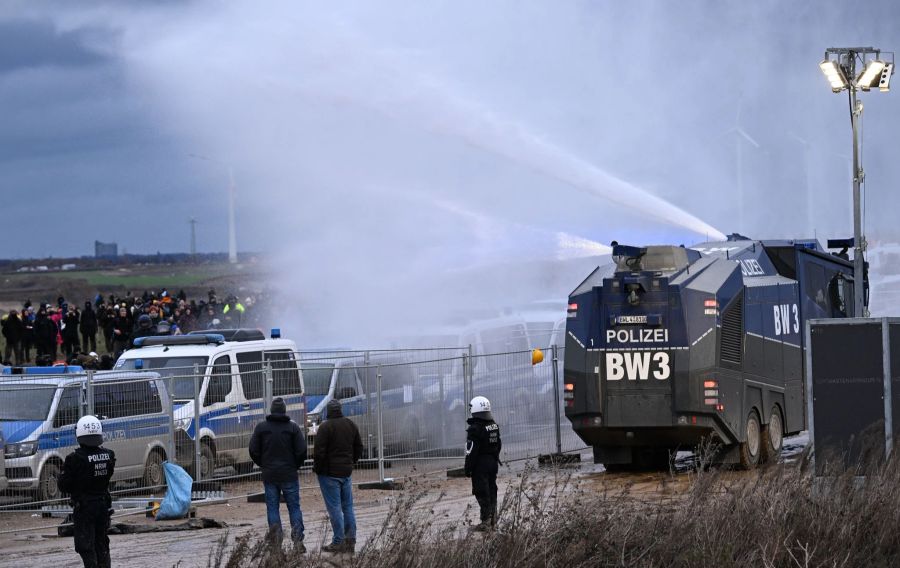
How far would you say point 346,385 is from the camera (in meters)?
19.8

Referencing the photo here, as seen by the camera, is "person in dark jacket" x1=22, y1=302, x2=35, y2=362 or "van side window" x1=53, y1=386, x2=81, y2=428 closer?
"van side window" x1=53, y1=386, x2=81, y2=428

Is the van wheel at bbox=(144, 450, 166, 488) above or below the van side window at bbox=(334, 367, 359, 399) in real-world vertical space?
below

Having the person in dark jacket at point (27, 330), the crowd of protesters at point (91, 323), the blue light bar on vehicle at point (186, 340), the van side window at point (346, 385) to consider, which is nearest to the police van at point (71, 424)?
the van side window at point (346, 385)

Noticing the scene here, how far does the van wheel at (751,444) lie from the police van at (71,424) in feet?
26.2

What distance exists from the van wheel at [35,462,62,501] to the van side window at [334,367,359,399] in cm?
443

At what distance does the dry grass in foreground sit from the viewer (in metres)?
9.05

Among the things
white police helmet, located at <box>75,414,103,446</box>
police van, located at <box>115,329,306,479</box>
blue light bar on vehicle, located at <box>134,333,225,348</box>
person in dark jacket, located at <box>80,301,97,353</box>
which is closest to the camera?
white police helmet, located at <box>75,414,103,446</box>

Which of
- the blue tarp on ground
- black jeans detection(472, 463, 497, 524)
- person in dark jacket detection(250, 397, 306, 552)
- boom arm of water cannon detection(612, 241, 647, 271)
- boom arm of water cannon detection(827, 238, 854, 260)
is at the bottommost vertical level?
the blue tarp on ground

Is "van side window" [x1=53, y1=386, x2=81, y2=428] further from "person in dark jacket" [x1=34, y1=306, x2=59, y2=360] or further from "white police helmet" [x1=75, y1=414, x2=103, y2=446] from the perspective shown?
"person in dark jacket" [x1=34, y1=306, x2=59, y2=360]

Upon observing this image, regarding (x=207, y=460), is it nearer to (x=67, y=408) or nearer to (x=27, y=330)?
(x=67, y=408)

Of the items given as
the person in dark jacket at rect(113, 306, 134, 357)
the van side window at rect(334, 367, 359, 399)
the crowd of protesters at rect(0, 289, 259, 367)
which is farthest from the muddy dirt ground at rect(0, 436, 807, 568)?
the person in dark jacket at rect(113, 306, 134, 357)

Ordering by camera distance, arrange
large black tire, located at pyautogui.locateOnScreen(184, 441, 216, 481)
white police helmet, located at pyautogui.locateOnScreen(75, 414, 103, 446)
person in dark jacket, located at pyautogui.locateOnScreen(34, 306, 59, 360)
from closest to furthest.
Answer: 1. white police helmet, located at pyautogui.locateOnScreen(75, 414, 103, 446)
2. large black tire, located at pyautogui.locateOnScreen(184, 441, 216, 481)
3. person in dark jacket, located at pyautogui.locateOnScreen(34, 306, 59, 360)

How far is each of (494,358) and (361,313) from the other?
13840 mm

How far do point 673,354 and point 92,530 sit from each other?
373 inches
